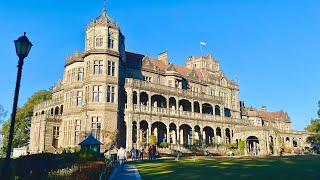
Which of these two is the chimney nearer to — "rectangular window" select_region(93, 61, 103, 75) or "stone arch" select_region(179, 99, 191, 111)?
"stone arch" select_region(179, 99, 191, 111)

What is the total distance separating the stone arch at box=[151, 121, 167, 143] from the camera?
47.2 m

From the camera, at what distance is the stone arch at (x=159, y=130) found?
4723cm

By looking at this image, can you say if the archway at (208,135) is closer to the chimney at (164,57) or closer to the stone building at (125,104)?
the stone building at (125,104)

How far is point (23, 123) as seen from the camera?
217 feet

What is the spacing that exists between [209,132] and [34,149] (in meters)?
29.6

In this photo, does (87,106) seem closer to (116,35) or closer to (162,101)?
(116,35)

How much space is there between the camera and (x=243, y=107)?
73312mm

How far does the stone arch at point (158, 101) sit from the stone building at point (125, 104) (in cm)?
15

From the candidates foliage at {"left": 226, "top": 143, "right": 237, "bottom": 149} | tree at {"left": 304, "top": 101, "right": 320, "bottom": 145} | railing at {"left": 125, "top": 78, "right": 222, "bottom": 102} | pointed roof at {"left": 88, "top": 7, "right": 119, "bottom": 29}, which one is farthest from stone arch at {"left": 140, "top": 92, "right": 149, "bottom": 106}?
tree at {"left": 304, "top": 101, "right": 320, "bottom": 145}

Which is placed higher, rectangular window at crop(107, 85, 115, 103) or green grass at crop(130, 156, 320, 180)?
rectangular window at crop(107, 85, 115, 103)

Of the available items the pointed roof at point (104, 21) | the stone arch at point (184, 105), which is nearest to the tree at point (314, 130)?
the stone arch at point (184, 105)

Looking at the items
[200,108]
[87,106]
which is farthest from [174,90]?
[87,106]

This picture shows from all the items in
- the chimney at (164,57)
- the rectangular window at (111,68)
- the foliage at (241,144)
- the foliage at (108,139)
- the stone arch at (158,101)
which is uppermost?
the chimney at (164,57)

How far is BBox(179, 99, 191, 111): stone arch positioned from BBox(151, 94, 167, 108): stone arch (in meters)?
3.54
